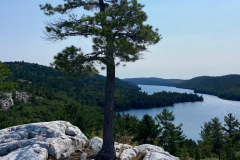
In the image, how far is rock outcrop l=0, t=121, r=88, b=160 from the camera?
5218 mm

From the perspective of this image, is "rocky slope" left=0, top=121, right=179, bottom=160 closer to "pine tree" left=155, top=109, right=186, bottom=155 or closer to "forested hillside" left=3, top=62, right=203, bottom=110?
"pine tree" left=155, top=109, right=186, bottom=155

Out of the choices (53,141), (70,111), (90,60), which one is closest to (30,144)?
(53,141)

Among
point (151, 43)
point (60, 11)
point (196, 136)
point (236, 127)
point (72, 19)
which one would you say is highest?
point (60, 11)

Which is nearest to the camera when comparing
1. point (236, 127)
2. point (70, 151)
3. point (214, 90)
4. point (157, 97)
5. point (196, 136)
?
point (70, 151)

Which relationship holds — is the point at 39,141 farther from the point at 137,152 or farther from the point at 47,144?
the point at 137,152

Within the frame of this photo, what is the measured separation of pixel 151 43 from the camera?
5.93 metres

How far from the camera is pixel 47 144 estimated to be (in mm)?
5688

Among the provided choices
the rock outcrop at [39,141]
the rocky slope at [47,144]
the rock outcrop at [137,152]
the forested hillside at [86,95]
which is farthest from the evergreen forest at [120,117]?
the rock outcrop at [39,141]

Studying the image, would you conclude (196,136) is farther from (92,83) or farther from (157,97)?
(92,83)

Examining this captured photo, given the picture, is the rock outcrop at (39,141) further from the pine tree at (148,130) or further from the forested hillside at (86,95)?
the forested hillside at (86,95)

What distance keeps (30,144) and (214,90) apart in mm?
137205

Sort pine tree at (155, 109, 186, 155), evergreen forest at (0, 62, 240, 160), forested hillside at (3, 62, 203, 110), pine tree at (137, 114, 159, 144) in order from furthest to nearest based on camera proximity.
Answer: forested hillside at (3, 62, 203, 110) → pine tree at (155, 109, 186, 155) → pine tree at (137, 114, 159, 144) → evergreen forest at (0, 62, 240, 160)

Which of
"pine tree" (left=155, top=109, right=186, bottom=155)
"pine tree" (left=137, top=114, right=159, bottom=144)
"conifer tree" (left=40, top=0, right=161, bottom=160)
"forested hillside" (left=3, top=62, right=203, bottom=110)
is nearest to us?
"conifer tree" (left=40, top=0, right=161, bottom=160)

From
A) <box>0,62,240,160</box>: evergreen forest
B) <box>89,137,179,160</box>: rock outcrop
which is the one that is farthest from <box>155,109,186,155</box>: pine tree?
<box>89,137,179,160</box>: rock outcrop
